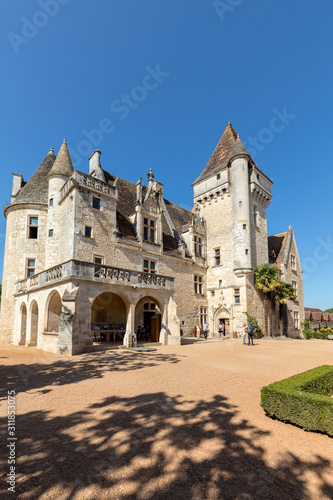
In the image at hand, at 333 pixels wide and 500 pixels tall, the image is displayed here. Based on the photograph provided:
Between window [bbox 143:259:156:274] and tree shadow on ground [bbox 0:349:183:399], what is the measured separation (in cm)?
914

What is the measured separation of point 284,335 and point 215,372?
2453 centimetres

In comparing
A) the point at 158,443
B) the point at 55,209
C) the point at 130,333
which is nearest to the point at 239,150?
the point at 55,209

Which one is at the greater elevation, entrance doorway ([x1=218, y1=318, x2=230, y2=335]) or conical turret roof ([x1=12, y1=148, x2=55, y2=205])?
conical turret roof ([x1=12, y1=148, x2=55, y2=205])

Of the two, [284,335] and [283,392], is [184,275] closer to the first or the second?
[284,335]

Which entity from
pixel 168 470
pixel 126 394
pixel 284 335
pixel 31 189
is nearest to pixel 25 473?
pixel 168 470

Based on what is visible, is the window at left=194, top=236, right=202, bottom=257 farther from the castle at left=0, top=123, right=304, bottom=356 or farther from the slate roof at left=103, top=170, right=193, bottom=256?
the slate roof at left=103, top=170, right=193, bottom=256

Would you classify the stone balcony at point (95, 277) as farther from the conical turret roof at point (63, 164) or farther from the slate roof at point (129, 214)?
the conical turret roof at point (63, 164)

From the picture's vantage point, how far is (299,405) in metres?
4.94

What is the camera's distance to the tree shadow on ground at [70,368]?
25.0 ft

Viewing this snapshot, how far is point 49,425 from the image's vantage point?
4836 millimetres

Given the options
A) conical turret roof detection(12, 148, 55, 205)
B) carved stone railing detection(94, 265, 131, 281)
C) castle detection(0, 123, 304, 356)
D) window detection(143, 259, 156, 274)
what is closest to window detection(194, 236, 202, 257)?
castle detection(0, 123, 304, 356)

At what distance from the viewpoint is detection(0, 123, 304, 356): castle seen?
14484 millimetres

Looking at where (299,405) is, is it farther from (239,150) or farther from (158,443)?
(239,150)

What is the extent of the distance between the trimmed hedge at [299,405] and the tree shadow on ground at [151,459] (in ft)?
2.38
